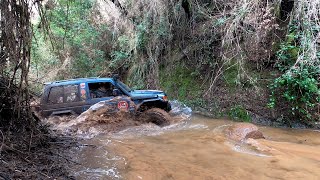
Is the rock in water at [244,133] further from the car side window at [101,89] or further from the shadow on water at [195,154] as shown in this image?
the car side window at [101,89]

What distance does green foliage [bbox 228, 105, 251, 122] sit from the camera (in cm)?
994

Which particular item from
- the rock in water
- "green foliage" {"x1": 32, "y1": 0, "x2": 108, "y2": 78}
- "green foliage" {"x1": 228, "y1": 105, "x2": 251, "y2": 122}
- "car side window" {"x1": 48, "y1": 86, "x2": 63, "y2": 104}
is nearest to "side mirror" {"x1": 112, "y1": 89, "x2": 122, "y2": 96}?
"car side window" {"x1": 48, "y1": 86, "x2": 63, "y2": 104}

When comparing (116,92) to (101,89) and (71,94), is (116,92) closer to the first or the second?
(101,89)

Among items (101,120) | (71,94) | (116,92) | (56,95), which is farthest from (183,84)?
(56,95)

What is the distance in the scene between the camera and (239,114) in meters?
10.1

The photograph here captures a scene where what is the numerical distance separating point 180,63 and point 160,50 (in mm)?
1059

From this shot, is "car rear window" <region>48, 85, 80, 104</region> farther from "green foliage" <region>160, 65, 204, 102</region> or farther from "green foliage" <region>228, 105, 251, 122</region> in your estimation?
"green foliage" <region>228, 105, 251, 122</region>

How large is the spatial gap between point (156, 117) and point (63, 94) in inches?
104

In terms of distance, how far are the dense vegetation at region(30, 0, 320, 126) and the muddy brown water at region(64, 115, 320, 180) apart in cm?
156

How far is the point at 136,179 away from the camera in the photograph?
513 centimetres

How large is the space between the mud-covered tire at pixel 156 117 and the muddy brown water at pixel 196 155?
0.33 meters

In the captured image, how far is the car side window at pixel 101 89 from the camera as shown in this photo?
355 inches

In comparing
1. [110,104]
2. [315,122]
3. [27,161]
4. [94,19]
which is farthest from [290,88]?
[94,19]

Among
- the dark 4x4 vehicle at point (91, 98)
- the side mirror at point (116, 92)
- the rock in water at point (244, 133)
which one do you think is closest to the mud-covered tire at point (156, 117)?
the dark 4x4 vehicle at point (91, 98)
